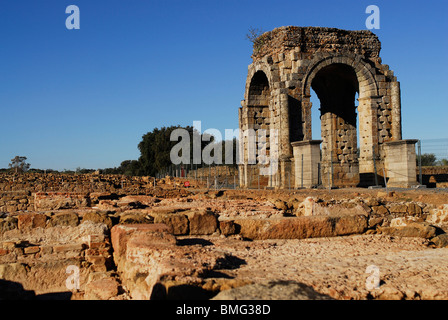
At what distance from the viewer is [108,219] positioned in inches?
272

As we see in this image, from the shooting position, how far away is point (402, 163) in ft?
48.1

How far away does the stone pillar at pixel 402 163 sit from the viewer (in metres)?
14.5

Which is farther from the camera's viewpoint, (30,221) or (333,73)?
(333,73)

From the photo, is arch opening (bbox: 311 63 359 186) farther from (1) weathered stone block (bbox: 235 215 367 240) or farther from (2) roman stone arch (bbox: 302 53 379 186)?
(1) weathered stone block (bbox: 235 215 367 240)

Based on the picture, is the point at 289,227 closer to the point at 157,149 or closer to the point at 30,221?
the point at 30,221

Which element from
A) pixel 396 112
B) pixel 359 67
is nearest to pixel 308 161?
pixel 396 112

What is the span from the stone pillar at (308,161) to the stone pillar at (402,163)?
242 cm

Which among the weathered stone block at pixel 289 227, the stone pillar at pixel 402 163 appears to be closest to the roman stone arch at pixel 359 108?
the stone pillar at pixel 402 163

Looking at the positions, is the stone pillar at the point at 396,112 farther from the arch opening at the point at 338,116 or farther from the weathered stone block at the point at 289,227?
the weathered stone block at the point at 289,227

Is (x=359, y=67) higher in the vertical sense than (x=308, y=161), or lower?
higher

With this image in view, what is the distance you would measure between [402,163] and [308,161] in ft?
9.93
